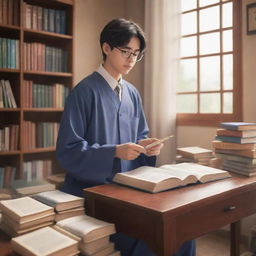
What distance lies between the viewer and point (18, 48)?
9.06 ft

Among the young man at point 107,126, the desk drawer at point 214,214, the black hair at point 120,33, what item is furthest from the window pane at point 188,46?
the desk drawer at point 214,214

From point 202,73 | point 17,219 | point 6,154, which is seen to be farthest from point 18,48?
point 17,219

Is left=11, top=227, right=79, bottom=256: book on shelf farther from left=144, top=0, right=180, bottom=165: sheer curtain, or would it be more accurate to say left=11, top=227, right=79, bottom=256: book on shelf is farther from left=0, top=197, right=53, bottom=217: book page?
left=144, top=0, right=180, bottom=165: sheer curtain

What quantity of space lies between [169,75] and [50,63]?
1074mm

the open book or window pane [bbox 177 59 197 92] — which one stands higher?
window pane [bbox 177 59 197 92]

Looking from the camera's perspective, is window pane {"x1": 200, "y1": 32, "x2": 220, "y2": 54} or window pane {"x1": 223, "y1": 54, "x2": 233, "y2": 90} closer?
window pane {"x1": 223, "y1": 54, "x2": 233, "y2": 90}

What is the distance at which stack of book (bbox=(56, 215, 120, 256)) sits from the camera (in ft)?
3.39

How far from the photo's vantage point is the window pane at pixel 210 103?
119 inches

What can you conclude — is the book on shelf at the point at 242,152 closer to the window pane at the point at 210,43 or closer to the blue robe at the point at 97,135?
the blue robe at the point at 97,135

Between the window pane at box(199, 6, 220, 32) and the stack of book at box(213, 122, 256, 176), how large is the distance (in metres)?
1.48

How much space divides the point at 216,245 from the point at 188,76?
1.52 m

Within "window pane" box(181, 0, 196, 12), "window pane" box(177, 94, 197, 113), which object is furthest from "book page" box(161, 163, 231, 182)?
"window pane" box(181, 0, 196, 12)

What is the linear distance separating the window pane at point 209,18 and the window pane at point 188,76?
32 centimetres

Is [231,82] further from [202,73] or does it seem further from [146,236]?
[146,236]
